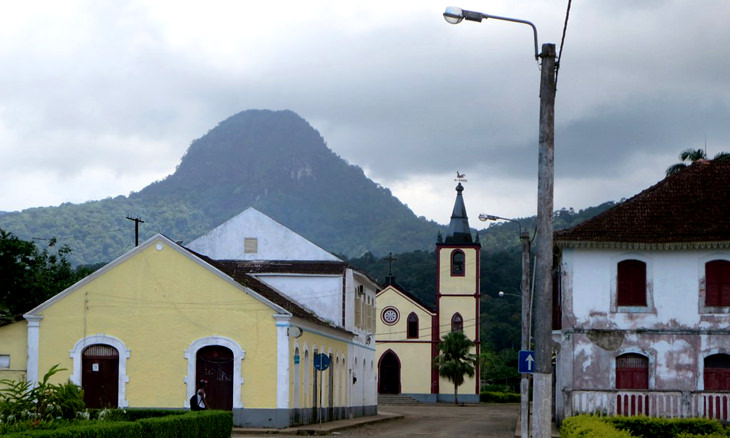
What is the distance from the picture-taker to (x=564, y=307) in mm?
34625

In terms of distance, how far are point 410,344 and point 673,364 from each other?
52.9 metres

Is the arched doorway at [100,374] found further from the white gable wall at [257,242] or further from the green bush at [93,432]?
the green bush at [93,432]

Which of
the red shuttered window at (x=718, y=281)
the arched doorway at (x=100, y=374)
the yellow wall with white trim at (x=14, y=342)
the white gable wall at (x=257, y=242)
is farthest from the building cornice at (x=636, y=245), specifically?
the yellow wall with white trim at (x=14, y=342)

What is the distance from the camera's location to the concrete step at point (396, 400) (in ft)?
267

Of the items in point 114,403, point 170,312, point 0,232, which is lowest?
point 114,403

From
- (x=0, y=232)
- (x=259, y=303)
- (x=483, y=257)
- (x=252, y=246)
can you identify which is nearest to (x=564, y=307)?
(x=259, y=303)

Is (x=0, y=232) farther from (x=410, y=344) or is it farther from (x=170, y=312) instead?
(x=410, y=344)

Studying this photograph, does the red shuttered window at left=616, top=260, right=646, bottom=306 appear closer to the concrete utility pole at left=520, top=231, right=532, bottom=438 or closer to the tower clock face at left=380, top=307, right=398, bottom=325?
the concrete utility pole at left=520, top=231, right=532, bottom=438

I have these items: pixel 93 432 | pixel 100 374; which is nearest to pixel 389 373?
pixel 100 374

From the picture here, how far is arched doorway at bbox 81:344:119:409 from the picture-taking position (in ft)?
120

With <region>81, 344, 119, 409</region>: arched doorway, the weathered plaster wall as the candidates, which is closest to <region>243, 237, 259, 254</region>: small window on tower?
<region>81, 344, 119, 409</region>: arched doorway

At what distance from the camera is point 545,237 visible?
52.6 ft

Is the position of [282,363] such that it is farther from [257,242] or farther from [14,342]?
[257,242]

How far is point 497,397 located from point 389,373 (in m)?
8.82
